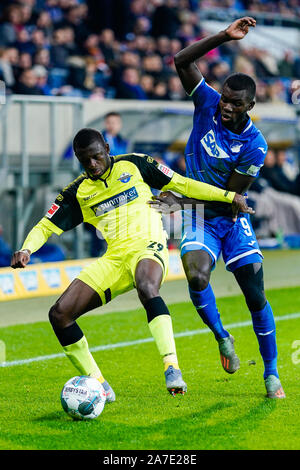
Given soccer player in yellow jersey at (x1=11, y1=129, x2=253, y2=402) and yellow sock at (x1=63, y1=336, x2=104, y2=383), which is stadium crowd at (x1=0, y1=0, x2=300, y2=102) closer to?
soccer player in yellow jersey at (x1=11, y1=129, x2=253, y2=402)

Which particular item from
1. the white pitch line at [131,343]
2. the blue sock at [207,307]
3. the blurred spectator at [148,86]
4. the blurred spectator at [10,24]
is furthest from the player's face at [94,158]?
the blurred spectator at [148,86]

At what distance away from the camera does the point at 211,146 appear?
20.2ft

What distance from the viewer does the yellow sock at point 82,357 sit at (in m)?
5.75

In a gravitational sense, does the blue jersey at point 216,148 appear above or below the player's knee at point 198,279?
above

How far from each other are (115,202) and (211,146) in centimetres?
85

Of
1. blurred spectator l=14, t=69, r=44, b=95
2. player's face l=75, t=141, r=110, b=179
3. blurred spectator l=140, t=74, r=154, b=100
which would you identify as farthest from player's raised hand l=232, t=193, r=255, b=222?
blurred spectator l=140, t=74, r=154, b=100

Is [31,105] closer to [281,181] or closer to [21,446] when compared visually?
[281,181]

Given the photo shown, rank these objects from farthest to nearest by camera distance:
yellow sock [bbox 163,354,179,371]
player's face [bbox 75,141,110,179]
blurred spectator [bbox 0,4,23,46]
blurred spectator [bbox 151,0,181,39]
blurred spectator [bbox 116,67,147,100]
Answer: blurred spectator [bbox 151,0,181,39] < blurred spectator [bbox 116,67,147,100] < blurred spectator [bbox 0,4,23,46] < player's face [bbox 75,141,110,179] < yellow sock [bbox 163,354,179,371]

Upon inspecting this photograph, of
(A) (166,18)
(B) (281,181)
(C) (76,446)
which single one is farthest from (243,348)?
(A) (166,18)

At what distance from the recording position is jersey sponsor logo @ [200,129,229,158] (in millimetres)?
6105

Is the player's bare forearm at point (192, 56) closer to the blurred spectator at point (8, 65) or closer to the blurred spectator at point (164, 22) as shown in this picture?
the blurred spectator at point (8, 65)

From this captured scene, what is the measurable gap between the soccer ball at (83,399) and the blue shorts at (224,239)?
Result: 1.27 m
